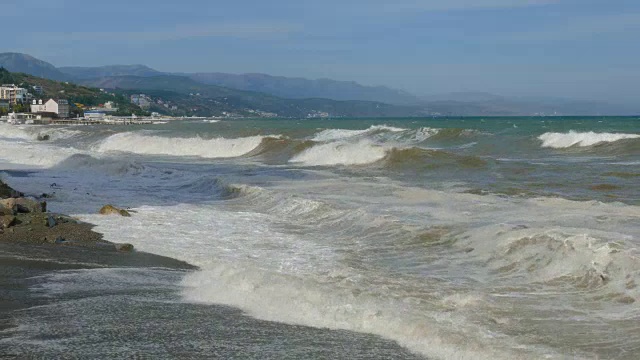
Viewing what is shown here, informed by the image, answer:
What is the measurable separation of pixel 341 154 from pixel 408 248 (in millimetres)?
27822

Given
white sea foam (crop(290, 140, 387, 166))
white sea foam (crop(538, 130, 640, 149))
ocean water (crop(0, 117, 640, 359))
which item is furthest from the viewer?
white sea foam (crop(538, 130, 640, 149))

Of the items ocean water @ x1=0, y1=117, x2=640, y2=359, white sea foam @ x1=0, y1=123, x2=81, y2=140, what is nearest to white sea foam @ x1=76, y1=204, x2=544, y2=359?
ocean water @ x1=0, y1=117, x2=640, y2=359

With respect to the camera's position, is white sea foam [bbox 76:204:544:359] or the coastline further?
the coastline

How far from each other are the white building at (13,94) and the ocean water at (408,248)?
158 metres

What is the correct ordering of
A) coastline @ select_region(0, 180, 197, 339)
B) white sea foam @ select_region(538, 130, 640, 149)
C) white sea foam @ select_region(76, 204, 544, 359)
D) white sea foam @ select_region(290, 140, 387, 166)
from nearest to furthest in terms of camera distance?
white sea foam @ select_region(76, 204, 544, 359)
coastline @ select_region(0, 180, 197, 339)
white sea foam @ select_region(290, 140, 387, 166)
white sea foam @ select_region(538, 130, 640, 149)

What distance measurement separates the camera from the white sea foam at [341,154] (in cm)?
3953

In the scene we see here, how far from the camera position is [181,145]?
59.8 m

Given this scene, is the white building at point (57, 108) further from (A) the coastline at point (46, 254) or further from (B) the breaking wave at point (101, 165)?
(A) the coastline at point (46, 254)

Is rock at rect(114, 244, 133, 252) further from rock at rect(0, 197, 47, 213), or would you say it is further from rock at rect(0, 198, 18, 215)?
rock at rect(0, 197, 47, 213)

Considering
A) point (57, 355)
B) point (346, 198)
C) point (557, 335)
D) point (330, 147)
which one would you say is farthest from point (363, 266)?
point (330, 147)

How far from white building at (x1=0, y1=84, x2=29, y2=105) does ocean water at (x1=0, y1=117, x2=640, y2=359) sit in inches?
6231

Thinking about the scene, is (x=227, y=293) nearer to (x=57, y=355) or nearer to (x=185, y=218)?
(x=57, y=355)

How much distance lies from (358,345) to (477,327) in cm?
140

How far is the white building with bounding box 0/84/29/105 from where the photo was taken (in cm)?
17991
